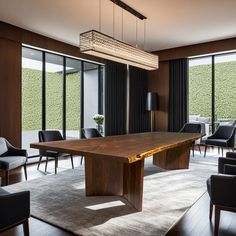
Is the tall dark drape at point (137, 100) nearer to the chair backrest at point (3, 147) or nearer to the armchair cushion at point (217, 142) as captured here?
the armchair cushion at point (217, 142)

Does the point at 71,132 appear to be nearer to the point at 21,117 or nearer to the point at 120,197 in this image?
the point at 21,117

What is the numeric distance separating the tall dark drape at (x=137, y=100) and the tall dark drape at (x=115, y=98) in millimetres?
229

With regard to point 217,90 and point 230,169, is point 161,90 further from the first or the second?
point 230,169

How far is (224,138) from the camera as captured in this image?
5816mm

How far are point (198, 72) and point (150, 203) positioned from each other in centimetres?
611

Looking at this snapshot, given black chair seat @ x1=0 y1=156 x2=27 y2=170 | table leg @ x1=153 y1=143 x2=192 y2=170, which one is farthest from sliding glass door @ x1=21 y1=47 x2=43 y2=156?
table leg @ x1=153 y1=143 x2=192 y2=170

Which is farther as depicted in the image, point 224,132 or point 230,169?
point 224,132

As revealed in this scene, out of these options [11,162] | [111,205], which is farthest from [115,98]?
[111,205]

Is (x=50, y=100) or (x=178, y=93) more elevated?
(x=178, y=93)

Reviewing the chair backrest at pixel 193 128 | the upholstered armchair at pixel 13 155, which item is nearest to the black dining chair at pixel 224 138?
the chair backrest at pixel 193 128

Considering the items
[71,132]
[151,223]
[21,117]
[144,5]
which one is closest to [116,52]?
[144,5]

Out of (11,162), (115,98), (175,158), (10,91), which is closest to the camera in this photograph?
(11,162)

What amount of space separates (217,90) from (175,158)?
3.79m

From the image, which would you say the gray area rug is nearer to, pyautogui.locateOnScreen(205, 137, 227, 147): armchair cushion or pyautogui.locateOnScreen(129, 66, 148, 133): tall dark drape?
pyautogui.locateOnScreen(205, 137, 227, 147): armchair cushion
